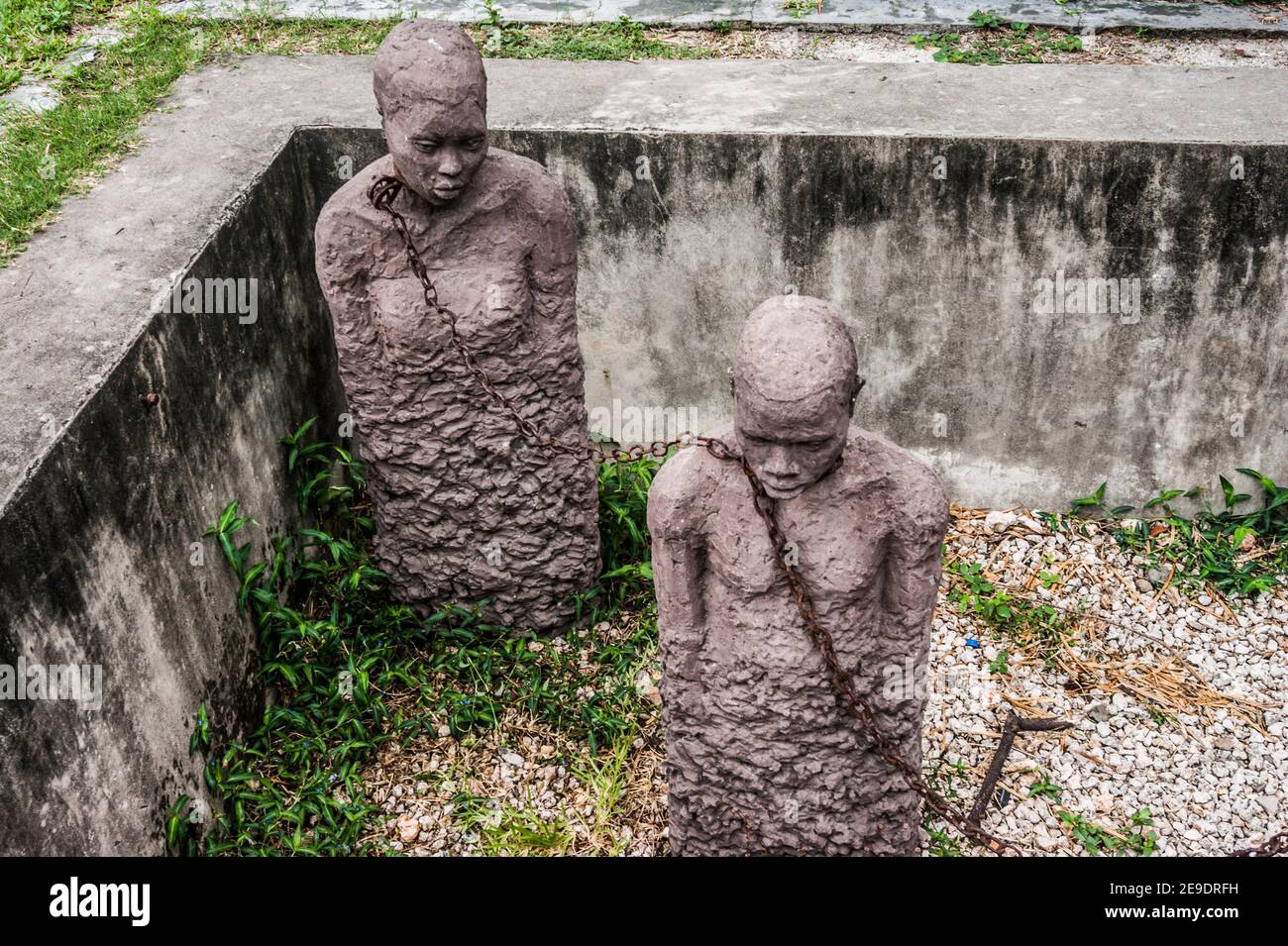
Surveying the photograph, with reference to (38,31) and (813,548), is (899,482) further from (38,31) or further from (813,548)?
(38,31)

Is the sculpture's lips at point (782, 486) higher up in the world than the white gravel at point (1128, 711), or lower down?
higher up

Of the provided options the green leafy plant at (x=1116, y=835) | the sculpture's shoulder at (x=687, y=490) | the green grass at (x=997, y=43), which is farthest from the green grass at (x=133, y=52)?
the green leafy plant at (x=1116, y=835)

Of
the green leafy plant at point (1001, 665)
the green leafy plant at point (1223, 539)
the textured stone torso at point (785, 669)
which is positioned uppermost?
the textured stone torso at point (785, 669)

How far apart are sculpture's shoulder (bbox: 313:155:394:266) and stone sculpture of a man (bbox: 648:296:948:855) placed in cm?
167

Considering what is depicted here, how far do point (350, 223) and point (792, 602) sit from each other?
211 centimetres

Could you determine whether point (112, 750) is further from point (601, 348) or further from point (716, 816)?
point (601, 348)

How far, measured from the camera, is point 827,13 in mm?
7176

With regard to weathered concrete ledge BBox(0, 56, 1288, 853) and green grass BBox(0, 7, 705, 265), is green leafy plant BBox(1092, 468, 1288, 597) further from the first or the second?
green grass BBox(0, 7, 705, 265)

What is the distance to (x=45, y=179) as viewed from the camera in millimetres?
5102

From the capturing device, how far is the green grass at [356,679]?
4.29m

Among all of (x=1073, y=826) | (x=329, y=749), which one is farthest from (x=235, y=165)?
(x=1073, y=826)

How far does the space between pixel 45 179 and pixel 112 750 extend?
260 centimetres

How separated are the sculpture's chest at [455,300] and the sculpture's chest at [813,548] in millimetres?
1510

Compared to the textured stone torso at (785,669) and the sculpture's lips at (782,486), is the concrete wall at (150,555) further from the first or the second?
the sculpture's lips at (782,486)
